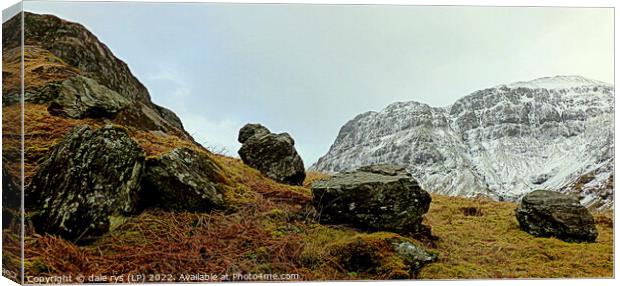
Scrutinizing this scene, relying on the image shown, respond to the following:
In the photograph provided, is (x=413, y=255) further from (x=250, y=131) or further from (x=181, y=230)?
(x=181, y=230)

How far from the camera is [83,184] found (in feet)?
27.5

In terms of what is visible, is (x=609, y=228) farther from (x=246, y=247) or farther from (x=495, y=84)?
(x=246, y=247)

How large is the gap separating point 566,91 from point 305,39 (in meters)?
3.17

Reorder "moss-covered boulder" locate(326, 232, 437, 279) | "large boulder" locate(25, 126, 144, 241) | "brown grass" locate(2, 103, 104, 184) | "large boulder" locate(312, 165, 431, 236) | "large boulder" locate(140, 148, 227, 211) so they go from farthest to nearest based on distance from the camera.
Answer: "large boulder" locate(312, 165, 431, 236) → "moss-covered boulder" locate(326, 232, 437, 279) → "large boulder" locate(140, 148, 227, 211) → "brown grass" locate(2, 103, 104, 184) → "large boulder" locate(25, 126, 144, 241)

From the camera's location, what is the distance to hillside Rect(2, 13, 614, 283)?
28.5 ft

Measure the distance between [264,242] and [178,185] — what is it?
43.6 inches

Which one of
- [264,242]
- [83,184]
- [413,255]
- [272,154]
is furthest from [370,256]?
[83,184]

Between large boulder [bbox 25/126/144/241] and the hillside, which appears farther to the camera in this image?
the hillside

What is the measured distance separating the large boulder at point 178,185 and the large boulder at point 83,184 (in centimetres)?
26

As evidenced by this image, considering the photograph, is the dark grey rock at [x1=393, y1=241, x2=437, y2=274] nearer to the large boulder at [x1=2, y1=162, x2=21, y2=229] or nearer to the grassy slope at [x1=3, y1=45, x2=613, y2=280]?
the grassy slope at [x1=3, y1=45, x2=613, y2=280]

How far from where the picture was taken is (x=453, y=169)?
10.1m

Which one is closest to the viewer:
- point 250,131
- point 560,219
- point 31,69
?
point 31,69

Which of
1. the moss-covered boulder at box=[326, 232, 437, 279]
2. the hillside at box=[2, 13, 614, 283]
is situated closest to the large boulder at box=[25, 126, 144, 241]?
the hillside at box=[2, 13, 614, 283]

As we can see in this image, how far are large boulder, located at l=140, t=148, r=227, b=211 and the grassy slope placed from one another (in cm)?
12
